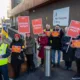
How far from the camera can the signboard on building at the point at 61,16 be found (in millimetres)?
12898

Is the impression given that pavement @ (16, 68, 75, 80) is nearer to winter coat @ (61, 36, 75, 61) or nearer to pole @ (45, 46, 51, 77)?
pole @ (45, 46, 51, 77)

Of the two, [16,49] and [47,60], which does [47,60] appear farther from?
[16,49]

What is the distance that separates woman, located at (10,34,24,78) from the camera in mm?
8008

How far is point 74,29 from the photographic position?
796cm

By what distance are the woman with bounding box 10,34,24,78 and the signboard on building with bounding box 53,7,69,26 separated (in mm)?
5252

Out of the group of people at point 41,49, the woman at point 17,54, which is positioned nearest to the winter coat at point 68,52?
the group of people at point 41,49

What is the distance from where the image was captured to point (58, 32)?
9258 mm

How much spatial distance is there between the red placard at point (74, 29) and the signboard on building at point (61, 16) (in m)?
4.77

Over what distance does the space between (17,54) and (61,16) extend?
244 inches

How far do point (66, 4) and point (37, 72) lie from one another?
18.0ft

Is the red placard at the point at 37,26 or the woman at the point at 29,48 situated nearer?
the woman at the point at 29,48

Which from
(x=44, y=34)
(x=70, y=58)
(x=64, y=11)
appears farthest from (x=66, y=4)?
(x=70, y=58)

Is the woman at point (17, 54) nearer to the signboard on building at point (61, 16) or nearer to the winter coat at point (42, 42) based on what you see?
the winter coat at point (42, 42)

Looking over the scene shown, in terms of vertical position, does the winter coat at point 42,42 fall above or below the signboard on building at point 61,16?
below
